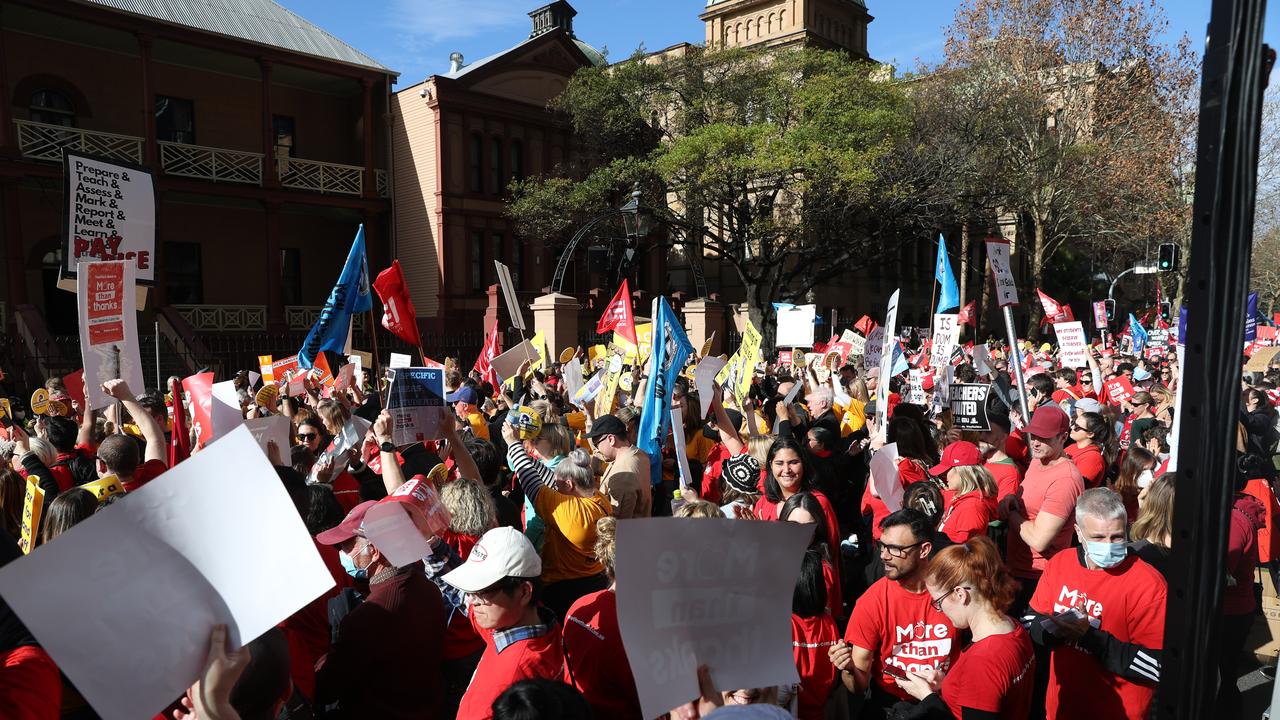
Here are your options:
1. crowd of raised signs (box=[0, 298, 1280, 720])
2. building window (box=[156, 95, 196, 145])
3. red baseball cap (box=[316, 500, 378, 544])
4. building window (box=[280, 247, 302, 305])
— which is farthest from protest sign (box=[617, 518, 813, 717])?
building window (box=[280, 247, 302, 305])

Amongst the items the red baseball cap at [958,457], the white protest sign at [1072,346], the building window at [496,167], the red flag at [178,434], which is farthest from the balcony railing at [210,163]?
the red baseball cap at [958,457]

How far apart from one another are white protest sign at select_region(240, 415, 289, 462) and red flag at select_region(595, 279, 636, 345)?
6.57 metres

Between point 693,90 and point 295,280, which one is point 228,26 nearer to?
point 295,280

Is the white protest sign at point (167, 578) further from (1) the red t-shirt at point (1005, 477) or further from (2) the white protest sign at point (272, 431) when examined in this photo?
(1) the red t-shirt at point (1005, 477)

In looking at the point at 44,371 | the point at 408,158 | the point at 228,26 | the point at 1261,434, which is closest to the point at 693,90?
the point at 408,158

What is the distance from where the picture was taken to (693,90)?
2912 cm

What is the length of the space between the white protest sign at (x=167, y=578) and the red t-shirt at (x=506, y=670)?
100cm

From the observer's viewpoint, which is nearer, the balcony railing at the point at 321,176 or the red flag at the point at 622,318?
the red flag at the point at 622,318

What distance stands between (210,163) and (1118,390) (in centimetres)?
2279

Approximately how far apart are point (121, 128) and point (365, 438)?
70.2ft

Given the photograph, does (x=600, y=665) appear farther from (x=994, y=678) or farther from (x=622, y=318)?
(x=622, y=318)

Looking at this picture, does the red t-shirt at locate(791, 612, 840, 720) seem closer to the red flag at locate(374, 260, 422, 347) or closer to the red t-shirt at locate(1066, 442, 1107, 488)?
the red t-shirt at locate(1066, 442, 1107, 488)

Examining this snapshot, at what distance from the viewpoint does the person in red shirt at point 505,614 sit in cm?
295

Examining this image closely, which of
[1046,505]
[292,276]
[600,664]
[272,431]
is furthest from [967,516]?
[292,276]
